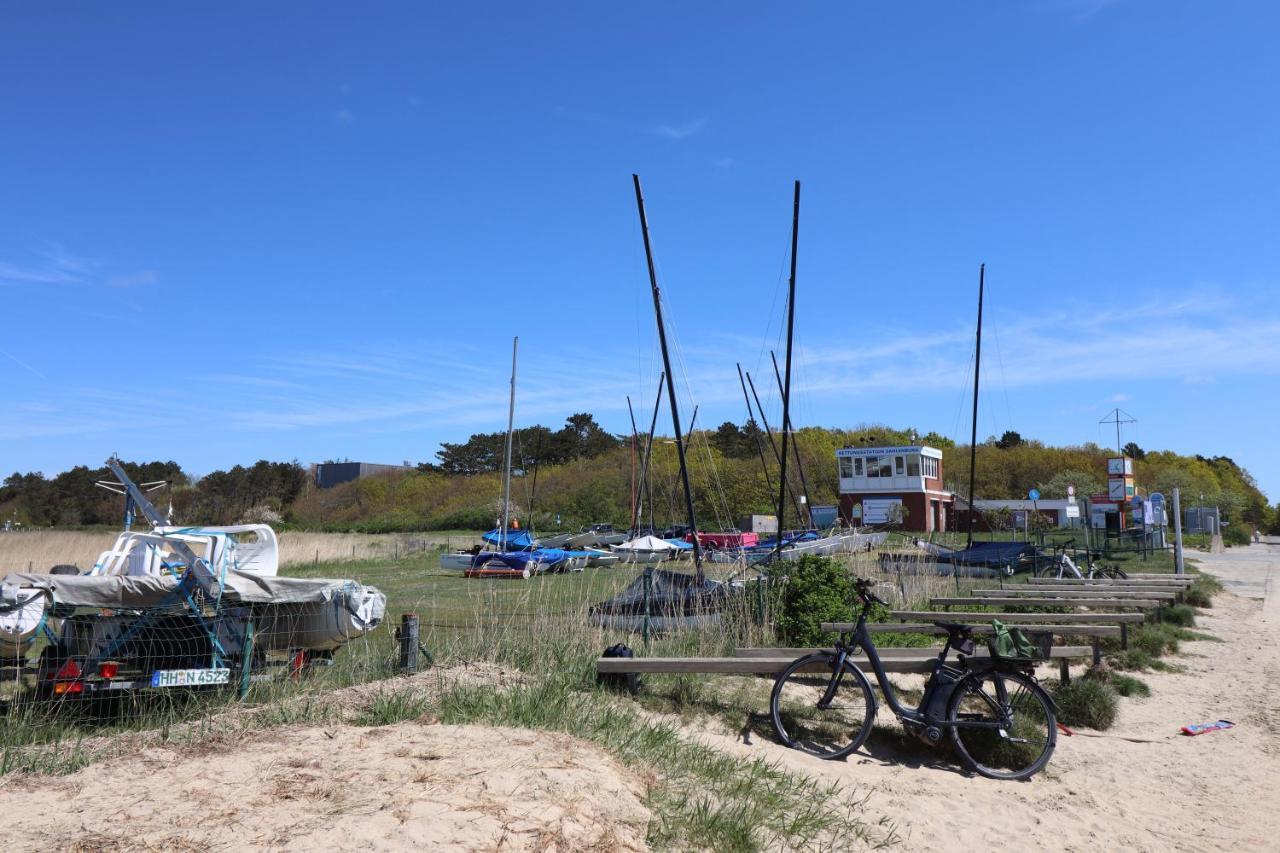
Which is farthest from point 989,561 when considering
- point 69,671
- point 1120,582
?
point 69,671

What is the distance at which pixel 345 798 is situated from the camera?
4.87m

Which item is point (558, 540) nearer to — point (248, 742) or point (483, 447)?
point (248, 742)

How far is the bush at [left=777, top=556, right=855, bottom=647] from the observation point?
11.6 metres

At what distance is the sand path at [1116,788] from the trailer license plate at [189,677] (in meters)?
4.06

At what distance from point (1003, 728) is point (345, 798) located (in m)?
5.26

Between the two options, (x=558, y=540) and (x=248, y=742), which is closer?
(x=248, y=742)

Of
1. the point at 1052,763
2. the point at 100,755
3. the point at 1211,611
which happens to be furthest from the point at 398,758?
the point at 1211,611

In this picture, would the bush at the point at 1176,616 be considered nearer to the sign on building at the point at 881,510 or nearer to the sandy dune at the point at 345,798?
the sandy dune at the point at 345,798

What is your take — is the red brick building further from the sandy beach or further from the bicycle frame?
the bicycle frame

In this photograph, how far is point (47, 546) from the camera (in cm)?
2911

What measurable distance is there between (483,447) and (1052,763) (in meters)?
94.8

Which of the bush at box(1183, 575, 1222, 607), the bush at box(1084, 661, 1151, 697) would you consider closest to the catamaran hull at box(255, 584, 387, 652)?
the bush at box(1084, 661, 1151, 697)

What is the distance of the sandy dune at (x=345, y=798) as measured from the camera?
440 centimetres

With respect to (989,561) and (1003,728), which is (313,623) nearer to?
(1003,728)
